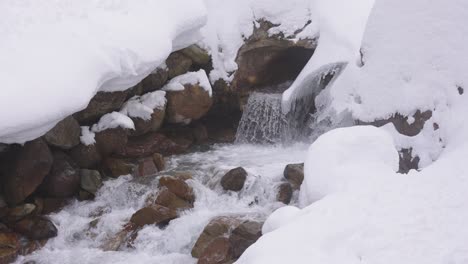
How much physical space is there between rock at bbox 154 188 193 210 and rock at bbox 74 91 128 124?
6.20ft

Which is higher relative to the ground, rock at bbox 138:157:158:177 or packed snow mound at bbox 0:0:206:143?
packed snow mound at bbox 0:0:206:143

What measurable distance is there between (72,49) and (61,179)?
6.01 feet

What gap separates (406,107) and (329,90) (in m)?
2.09

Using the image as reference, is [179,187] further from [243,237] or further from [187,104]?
[187,104]

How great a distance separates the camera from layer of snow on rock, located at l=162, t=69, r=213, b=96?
8.50 metres

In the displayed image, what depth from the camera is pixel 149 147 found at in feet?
27.0

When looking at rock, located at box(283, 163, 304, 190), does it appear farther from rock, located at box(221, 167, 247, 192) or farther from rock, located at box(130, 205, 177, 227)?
rock, located at box(130, 205, 177, 227)

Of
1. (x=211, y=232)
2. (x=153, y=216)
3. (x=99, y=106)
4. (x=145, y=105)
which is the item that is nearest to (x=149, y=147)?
(x=145, y=105)

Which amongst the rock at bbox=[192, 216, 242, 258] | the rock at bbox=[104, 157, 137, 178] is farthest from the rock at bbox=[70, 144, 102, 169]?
the rock at bbox=[192, 216, 242, 258]

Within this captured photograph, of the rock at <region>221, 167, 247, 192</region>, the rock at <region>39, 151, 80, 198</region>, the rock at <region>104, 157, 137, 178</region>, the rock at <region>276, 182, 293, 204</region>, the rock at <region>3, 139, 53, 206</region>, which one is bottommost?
the rock at <region>276, 182, 293, 204</region>

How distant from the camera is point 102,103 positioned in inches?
293

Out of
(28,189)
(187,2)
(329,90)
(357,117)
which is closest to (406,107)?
(357,117)

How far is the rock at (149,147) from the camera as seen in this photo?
7972 mm

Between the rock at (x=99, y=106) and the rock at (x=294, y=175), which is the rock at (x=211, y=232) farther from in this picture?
the rock at (x=99, y=106)
